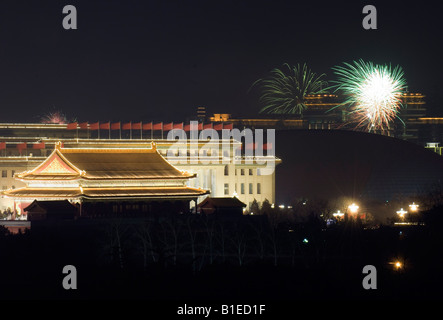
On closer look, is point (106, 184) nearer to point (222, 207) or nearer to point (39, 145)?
point (222, 207)

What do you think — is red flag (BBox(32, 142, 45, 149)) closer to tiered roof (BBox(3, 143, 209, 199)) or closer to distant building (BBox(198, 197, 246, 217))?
tiered roof (BBox(3, 143, 209, 199))

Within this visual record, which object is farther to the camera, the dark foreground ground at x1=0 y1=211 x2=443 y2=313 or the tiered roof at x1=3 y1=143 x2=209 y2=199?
the tiered roof at x1=3 y1=143 x2=209 y2=199

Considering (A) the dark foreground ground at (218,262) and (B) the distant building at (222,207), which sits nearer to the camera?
(A) the dark foreground ground at (218,262)

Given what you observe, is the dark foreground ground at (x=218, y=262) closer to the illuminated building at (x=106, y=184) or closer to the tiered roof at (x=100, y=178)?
the illuminated building at (x=106, y=184)

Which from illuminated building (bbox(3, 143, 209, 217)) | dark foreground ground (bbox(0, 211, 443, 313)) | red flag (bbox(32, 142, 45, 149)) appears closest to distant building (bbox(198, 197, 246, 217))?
illuminated building (bbox(3, 143, 209, 217))

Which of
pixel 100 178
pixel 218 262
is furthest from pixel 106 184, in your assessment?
pixel 218 262

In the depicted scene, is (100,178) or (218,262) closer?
(218,262)

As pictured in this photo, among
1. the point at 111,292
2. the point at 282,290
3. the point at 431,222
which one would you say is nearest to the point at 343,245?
the point at 431,222

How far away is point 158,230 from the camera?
12825cm

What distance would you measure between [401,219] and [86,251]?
46883 millimetres

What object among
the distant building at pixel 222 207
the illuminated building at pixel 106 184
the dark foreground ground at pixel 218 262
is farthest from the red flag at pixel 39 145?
the dark foreground ground at pixel 218 262

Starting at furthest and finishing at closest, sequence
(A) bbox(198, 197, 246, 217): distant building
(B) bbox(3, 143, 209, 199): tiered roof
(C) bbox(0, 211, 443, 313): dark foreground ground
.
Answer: (B) bbox(3, 143, 209, 199): tiered roof → (A) bbox(198, 197, 246, 217): distant building → (C) bbox(0, 211, 443, 313): dark foreground ground

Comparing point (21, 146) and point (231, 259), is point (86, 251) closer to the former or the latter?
point (231, 259)

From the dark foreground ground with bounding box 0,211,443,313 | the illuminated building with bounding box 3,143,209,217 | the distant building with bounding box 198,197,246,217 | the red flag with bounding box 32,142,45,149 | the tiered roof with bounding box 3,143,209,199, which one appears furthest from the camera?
the red flag with bounding box 32,142,45,149
